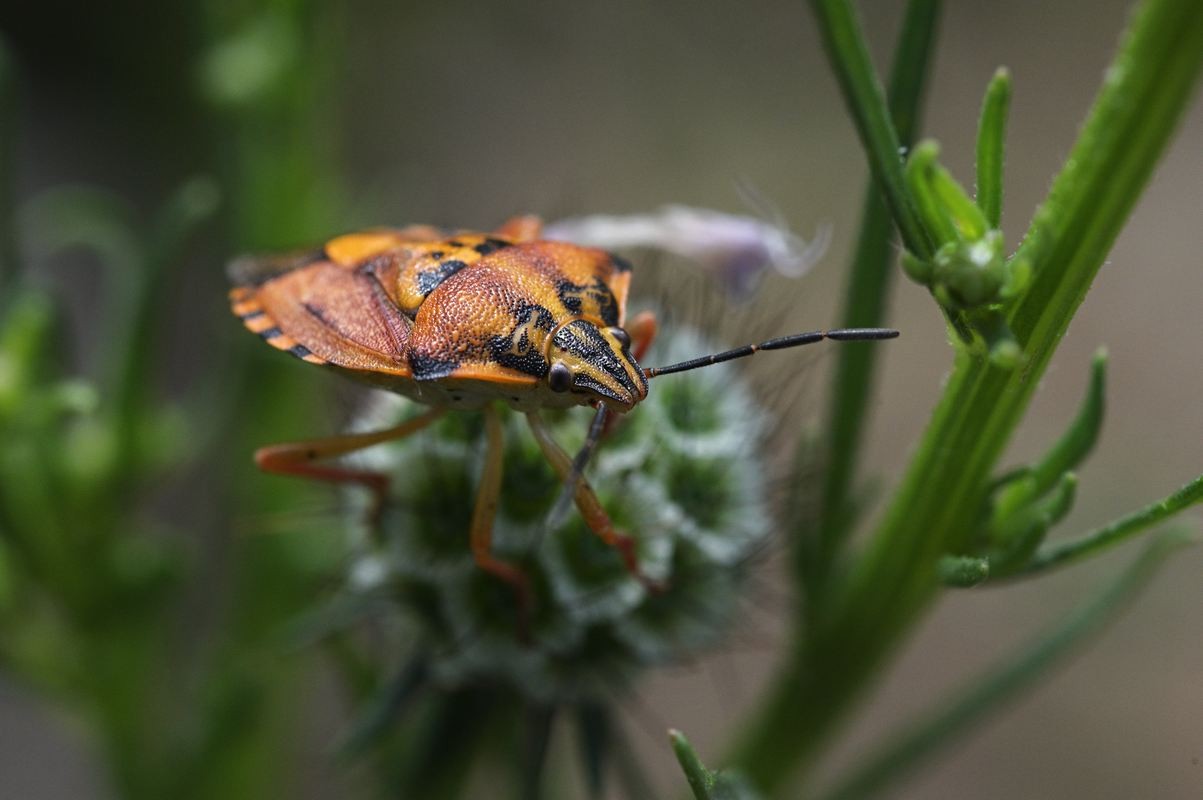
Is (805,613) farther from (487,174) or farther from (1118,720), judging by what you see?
(487,174)

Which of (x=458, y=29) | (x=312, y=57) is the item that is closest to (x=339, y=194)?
(x=312, y=57)

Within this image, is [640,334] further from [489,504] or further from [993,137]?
[993,137]

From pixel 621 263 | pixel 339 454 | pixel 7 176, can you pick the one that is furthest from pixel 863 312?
pixel 7 176

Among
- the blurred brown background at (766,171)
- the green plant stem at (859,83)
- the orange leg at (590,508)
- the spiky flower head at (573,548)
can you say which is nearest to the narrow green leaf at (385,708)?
the spiky flower head at (573,548)

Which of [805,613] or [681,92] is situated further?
[681,92]

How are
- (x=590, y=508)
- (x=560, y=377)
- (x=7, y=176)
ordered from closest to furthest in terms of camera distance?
(x=560, y=377) → (x=590, y=508) → (x=7, y=176)

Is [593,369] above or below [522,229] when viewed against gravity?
below
